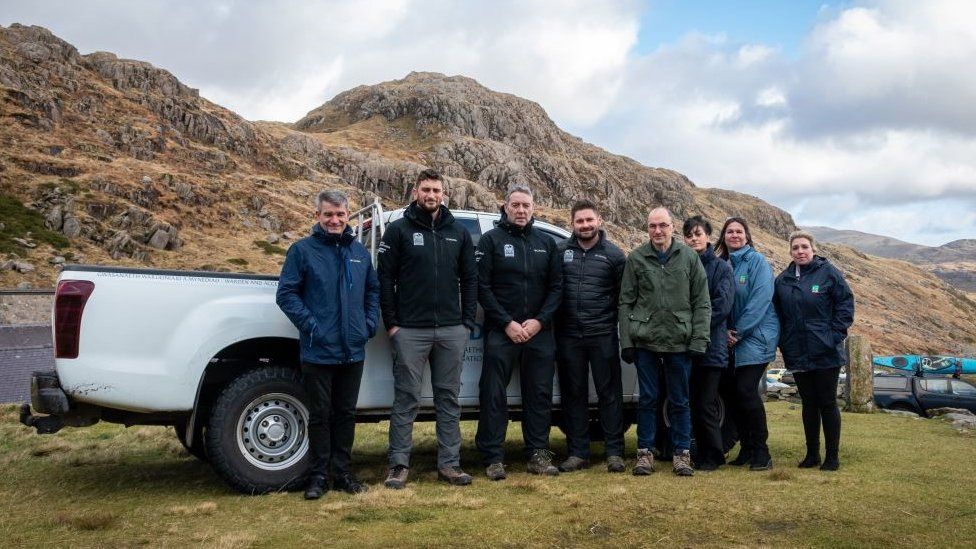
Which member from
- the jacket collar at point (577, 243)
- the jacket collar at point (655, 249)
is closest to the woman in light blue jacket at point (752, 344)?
the jacket collar at point (655, 249)

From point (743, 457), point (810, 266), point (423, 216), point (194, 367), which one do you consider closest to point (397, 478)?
point (194, 367)

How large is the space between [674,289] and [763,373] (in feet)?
4.70

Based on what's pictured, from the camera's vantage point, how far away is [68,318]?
4.63m

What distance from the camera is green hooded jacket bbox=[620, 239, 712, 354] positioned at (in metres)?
5.66

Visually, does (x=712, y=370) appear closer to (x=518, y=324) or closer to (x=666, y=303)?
(x=666, y=303)

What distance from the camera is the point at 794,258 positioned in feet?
20.5

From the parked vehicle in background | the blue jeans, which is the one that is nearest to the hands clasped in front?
the blue jeans

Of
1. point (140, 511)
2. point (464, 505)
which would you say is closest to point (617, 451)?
point (464, 505)

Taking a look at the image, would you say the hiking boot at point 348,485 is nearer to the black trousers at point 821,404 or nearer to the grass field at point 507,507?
the grass field at point 507,507

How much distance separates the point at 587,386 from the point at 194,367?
3.15 metres

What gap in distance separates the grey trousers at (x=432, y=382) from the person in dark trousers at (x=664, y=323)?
1454 mm

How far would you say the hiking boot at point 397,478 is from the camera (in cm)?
523

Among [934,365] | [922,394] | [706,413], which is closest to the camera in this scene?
[706,413]

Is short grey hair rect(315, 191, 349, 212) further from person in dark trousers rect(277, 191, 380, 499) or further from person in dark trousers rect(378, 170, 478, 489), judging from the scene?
person in dark trousers rect(378, 170, 478, 489)
